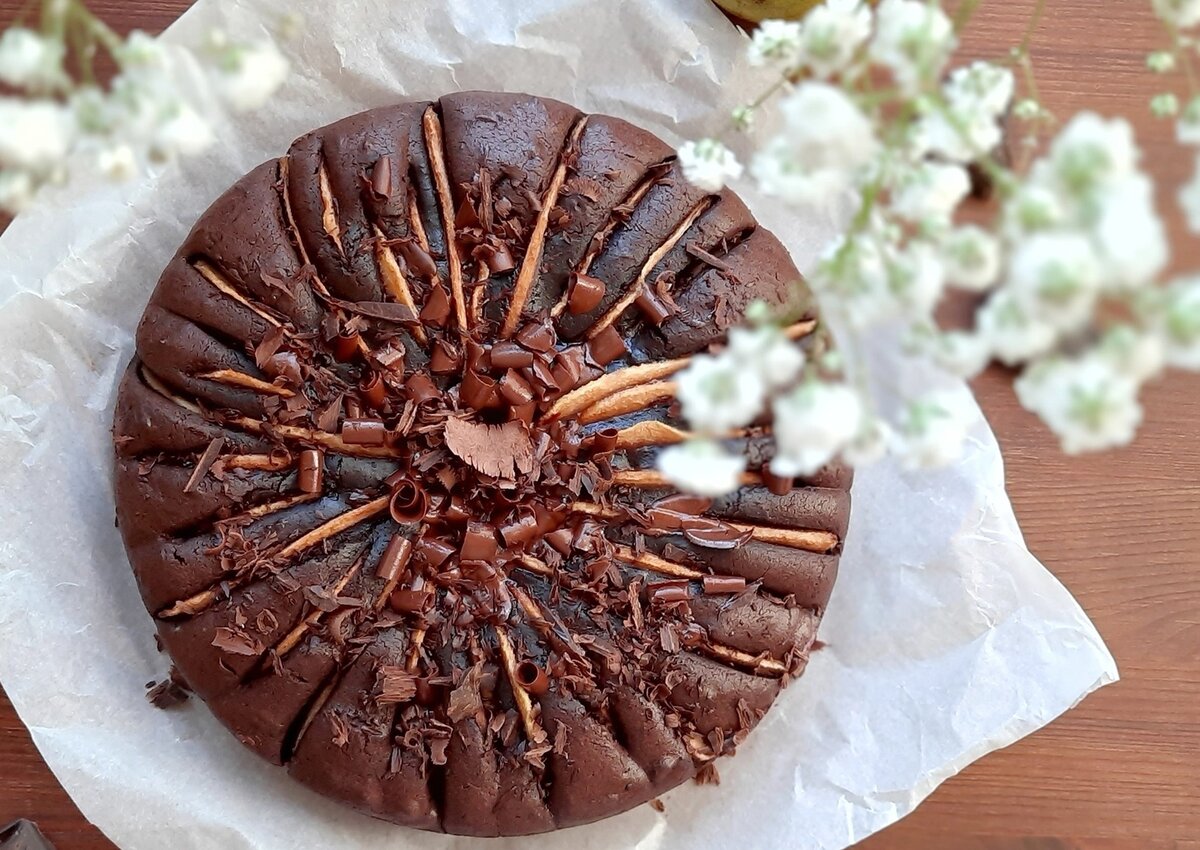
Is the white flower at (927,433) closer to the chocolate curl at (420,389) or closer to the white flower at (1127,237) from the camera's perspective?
the white flower at (1127,237)

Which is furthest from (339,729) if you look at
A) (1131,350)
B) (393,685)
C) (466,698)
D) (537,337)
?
(1131,350)

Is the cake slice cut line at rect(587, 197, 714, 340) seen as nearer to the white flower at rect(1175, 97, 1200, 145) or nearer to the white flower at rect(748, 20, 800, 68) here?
the white flower at rect(748, 20, 800, 68)

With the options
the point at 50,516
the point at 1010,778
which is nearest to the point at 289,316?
the point at 50,516

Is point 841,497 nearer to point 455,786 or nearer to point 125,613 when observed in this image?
point 455,786

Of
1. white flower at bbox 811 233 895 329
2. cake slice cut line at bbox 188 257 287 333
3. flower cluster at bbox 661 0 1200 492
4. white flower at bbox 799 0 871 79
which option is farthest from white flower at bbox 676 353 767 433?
cake slice cut line at bbox 188 257 287 333

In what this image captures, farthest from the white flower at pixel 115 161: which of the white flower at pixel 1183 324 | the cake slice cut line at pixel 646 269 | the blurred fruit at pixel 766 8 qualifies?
the blurred fruit at pixel 766 8

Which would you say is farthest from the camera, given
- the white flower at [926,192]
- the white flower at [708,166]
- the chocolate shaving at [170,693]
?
the chocolate shaving at [170,693]
